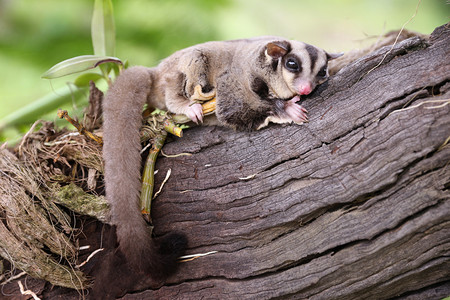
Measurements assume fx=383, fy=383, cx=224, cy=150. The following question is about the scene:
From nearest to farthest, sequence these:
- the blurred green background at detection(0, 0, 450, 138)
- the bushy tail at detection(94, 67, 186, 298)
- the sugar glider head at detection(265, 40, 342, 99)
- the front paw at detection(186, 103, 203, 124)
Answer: the bushy tail at detection(94, 67, 186, 298)
the sugar glider head at detection(265, 40, 342, 99)
the front paw at detection(186, 103, 203, 124)
the blurred green background at detection(0, 0, 450, 138)

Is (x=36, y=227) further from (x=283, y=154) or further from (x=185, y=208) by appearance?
(x=283, y=154)

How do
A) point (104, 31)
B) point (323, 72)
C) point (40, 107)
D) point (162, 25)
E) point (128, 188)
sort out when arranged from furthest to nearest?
1. point (162, 25)
2. point (40, 107)
3. point (104, 31)
4. point (323, 72)
5. point (128, 188)

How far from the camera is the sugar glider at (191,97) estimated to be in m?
2.28

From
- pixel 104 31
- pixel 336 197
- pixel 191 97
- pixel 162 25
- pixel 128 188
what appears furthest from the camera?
pixel 162 25

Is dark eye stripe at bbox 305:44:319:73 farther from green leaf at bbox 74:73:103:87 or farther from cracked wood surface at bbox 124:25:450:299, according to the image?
green leaf at bbox 74:73:103:87

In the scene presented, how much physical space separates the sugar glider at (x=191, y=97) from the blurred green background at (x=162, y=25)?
144 centimetres

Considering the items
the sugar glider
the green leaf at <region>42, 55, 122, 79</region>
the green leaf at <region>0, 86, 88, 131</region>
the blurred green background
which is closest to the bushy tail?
the sugar glider

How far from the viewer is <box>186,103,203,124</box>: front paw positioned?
8.82 feet

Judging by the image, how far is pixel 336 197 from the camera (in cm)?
207

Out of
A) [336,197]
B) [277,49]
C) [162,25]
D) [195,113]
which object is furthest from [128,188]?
[162,25]

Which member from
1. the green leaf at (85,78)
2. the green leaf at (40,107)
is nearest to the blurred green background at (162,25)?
the green leaf at (40,107)

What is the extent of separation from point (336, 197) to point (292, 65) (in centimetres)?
102

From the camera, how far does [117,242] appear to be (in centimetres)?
238

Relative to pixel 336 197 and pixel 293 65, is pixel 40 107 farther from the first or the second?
pixel 336 197
